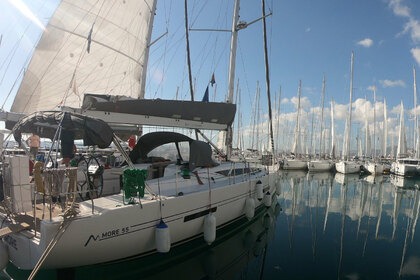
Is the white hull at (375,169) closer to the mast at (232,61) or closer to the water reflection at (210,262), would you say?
the mast at (232,61)

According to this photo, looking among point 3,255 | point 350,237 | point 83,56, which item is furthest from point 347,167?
point 3,255

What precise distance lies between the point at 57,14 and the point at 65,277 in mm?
11946

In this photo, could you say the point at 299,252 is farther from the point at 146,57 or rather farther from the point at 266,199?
the point at 146,57

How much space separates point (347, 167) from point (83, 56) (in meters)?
33.8

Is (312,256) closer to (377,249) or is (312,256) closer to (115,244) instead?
(377,249)

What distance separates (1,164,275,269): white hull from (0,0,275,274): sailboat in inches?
0.8

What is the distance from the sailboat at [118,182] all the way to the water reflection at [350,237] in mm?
2051

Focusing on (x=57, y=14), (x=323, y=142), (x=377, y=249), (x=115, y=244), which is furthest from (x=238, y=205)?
(x=323, y=142)

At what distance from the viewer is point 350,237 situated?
10797 mm

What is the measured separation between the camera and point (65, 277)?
5699 millimetres

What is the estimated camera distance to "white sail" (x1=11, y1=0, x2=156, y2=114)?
12.6m

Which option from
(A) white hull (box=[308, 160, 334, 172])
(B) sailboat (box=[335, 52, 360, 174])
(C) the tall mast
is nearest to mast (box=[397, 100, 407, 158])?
(B) sailboat (box=[335, 52, 360, 174])

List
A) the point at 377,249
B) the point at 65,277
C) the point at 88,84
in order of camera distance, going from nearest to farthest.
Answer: the point at 65,277, the point at 377,249, the point at 88,84

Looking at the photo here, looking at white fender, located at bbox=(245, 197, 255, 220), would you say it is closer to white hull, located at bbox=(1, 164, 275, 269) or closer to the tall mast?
white hull, located at bbox=(1, 164, 275, 269)
